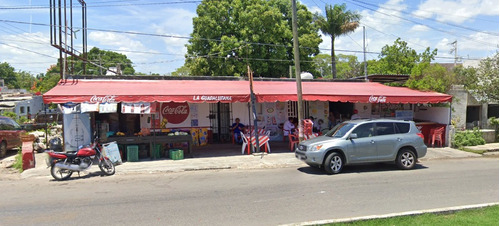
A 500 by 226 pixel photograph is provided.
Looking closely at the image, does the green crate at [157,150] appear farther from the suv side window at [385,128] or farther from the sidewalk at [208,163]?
the suv side window at [385,128]

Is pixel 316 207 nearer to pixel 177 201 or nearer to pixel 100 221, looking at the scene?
pixel 177 201

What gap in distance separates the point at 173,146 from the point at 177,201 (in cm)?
700

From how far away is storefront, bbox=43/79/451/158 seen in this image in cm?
1242

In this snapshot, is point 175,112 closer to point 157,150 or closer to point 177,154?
point 157,150

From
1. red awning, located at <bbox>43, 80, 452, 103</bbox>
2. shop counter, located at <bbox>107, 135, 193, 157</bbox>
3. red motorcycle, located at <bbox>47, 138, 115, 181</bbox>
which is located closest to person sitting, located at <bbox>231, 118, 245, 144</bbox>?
red awning, located at <bbox>43, 80, 452, 103</bbox>

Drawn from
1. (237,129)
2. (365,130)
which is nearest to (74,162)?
(237,129)

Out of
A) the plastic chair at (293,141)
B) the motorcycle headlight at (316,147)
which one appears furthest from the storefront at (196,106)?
the motorcycle headlight at (316,147)

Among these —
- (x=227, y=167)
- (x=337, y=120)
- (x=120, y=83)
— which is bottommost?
(x=227, y=167)

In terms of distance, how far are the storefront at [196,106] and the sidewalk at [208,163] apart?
1.14 m

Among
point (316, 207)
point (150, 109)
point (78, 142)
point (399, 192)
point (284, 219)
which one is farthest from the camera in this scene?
point (78, 142)

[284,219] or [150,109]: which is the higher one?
[150,109]

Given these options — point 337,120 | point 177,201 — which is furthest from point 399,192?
point 337,120

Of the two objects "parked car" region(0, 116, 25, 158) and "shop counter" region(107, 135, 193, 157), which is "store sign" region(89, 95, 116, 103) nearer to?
"shop counter" region(107, 135, 193, 157)

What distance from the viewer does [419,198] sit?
7023 millimetres
